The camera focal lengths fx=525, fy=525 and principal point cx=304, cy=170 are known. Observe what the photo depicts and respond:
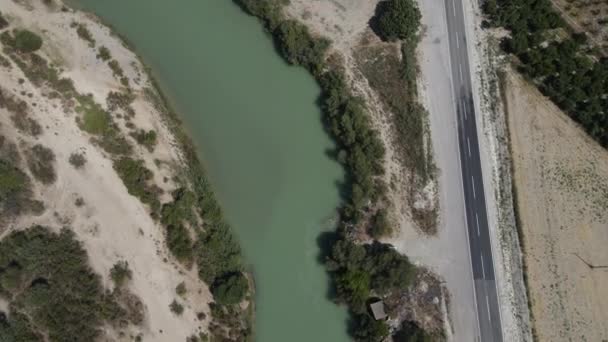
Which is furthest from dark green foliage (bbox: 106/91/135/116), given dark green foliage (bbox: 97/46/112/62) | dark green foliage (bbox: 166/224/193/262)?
dark green foliage (bbox: 166/224/193/262)

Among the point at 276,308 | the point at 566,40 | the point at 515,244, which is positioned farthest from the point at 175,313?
the point at 566,40

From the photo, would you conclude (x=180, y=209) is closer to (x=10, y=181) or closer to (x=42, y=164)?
(x=42, y=164)

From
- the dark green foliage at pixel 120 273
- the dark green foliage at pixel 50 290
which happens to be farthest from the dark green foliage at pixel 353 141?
the dark green foliage at pixel 50 290

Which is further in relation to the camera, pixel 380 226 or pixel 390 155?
pixel 390 155

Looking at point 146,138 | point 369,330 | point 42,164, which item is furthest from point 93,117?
point 369,330

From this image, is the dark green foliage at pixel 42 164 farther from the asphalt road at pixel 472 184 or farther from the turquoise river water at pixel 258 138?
the asphalt road at pixel 472 184

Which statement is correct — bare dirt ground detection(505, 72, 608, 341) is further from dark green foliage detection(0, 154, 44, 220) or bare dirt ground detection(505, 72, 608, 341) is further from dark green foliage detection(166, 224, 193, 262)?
dark green foliage detection(0, 154, 44, 220)
